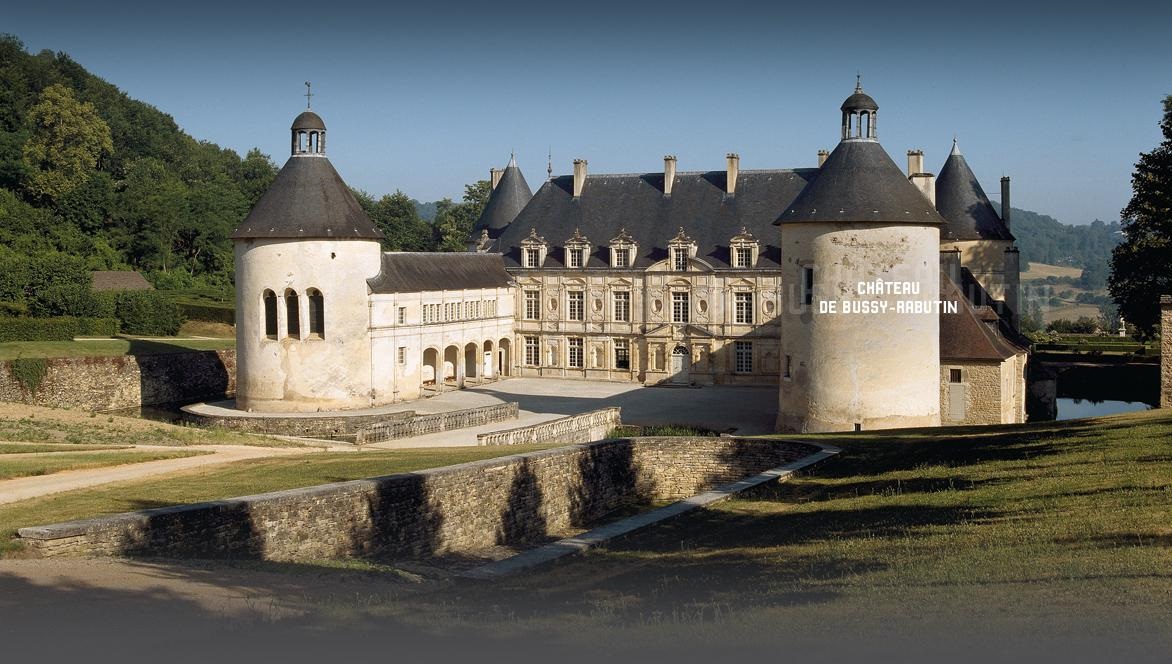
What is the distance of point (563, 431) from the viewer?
3062 centimetres

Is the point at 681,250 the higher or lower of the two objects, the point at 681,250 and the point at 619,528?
the higher

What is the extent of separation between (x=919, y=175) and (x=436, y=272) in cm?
1687

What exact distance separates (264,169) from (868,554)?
79.0 m

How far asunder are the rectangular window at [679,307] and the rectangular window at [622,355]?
2.28m

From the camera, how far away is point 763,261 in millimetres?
43719

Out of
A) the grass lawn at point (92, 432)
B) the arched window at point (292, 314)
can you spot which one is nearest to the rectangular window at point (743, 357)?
the arched window at point (292, 314)

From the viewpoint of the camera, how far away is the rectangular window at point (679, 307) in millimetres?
44781

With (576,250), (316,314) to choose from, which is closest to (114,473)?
(316,314)

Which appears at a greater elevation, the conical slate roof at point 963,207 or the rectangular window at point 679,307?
the conical slate roof at point 963,207

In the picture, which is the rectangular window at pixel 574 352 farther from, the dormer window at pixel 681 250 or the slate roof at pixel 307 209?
the slate roof at pixel 307 209

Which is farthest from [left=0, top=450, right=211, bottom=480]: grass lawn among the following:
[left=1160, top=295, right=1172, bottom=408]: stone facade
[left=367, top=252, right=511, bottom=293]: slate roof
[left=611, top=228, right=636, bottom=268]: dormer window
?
[left=611, top=228, right=636, bottom=268]: dormer window

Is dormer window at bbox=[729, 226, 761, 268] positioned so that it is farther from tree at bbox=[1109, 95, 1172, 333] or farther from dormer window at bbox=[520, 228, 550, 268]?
tree at bbox=[1109, 95, 1172, 333]

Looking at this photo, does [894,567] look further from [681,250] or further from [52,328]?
[52,328]

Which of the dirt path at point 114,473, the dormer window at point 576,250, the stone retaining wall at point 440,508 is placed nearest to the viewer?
the stone retaining wall at point 440,508
